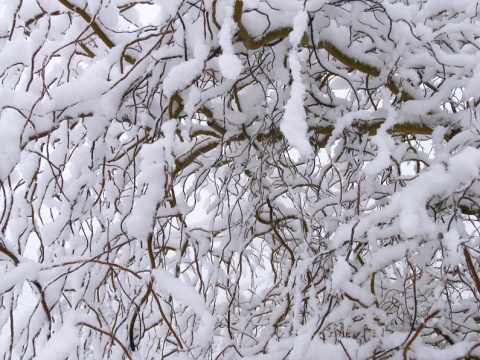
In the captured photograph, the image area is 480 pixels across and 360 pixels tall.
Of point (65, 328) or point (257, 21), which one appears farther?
point (257, 21)

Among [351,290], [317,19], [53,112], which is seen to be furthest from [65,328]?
[317,19]

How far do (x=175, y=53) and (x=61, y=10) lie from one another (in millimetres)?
472

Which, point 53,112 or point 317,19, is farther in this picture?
point 317,19

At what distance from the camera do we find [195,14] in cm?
119

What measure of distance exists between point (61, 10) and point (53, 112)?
0.47 meters

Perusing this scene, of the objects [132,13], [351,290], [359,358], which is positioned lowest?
[359,358]

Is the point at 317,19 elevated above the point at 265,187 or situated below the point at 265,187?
above

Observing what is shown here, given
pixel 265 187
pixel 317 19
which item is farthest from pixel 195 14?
pixel 265 187

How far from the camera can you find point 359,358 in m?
1.21

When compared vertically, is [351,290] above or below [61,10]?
below

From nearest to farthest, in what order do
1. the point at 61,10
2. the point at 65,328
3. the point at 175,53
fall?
1. the point at 65,328
2. the point at 175,53
3. the point at 61,10

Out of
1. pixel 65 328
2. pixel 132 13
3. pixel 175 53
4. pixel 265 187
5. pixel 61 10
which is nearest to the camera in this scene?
pixel 65 328

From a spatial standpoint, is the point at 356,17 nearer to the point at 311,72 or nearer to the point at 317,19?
the point at 317,19

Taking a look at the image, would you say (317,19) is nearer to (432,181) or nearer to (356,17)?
(356,17)
